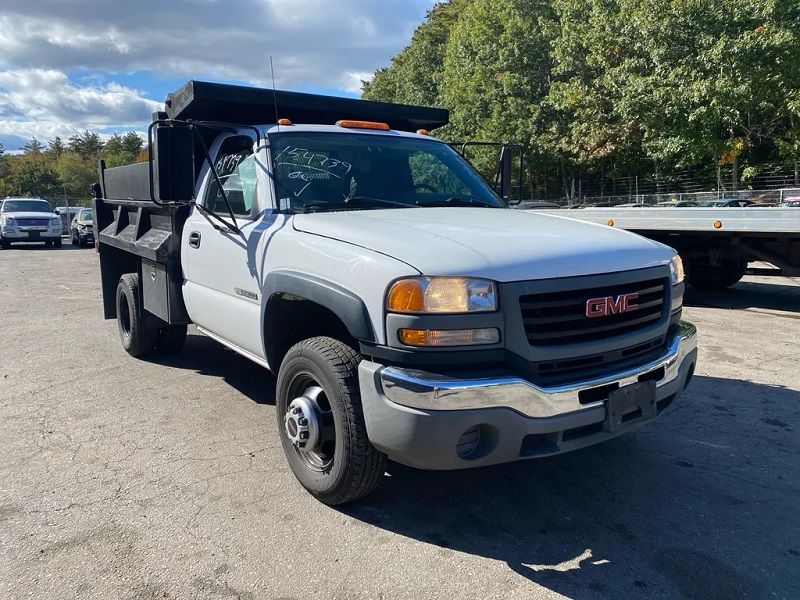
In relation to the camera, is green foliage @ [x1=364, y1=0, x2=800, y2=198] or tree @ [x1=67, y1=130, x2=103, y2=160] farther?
tree @ [x1=67, y1=130, x2=103, y2=160]

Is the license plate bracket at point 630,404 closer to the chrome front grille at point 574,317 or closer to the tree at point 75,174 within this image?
the chrome front grille at point 574,317

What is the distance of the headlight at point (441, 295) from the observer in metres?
2.81

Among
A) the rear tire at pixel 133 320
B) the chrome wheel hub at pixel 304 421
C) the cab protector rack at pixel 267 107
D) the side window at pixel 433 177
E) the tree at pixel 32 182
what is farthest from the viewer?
the tree at pixel 32 182

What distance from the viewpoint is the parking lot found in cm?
284

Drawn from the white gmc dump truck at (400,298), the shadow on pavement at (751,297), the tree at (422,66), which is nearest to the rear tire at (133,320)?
the white gmc dump truck at (400,298)

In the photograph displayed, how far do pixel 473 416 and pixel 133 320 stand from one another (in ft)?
14.5

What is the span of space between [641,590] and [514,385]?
1.02 m

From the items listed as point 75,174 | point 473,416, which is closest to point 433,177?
point 473,416

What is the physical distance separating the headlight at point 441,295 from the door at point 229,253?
4.66 feet

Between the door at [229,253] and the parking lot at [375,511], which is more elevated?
the door at [229,253]

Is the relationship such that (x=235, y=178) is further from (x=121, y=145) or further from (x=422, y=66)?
(x=121, y=145)

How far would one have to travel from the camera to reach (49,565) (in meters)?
2.94

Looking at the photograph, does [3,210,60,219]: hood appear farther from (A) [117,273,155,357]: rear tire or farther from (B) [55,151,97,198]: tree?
(B) [55,151,97,198]: tree

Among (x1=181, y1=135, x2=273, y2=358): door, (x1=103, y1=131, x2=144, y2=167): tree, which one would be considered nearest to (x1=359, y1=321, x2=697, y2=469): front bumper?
(x1=181, y1=135, x2=273, y2=358): door
